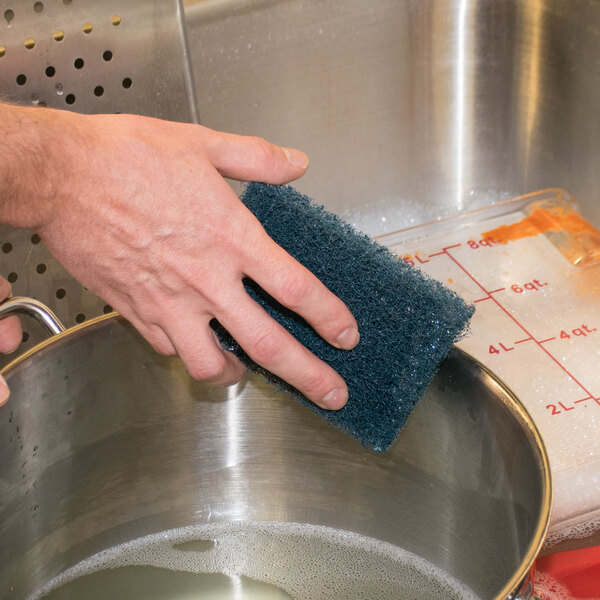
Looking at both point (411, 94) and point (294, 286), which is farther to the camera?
point (411, 94)

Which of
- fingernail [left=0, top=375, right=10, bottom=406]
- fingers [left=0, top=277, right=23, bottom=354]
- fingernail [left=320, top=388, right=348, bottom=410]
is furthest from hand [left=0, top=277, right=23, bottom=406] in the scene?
fingernail [left=320, top=388, right=348, bottom=410]

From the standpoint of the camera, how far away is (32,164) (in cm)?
41

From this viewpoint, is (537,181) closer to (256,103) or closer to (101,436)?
(256,103)

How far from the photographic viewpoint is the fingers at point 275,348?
0.43m

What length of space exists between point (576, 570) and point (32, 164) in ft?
1.36

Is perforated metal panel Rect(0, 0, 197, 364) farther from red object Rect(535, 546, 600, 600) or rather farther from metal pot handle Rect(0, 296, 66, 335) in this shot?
red object Rect(535, 546, 600, 600)

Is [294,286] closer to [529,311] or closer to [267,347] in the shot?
[267,347]

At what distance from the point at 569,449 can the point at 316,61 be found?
1.22 feet

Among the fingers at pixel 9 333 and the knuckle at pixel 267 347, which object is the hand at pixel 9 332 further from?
the knuckle at pixel 267 347

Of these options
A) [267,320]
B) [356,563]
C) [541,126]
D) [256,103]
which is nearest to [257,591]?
[356,563]

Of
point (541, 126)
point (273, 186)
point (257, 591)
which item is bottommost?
point (257, 591)

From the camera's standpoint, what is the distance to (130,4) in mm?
588

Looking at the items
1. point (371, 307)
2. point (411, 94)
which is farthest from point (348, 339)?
point (411, 94)

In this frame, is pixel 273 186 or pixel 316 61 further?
pixel 316 61
